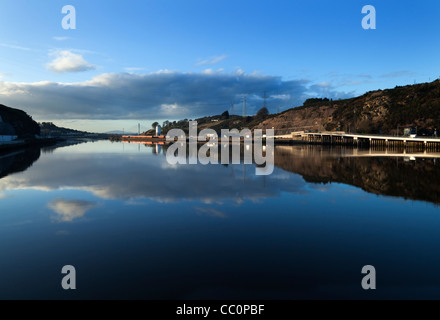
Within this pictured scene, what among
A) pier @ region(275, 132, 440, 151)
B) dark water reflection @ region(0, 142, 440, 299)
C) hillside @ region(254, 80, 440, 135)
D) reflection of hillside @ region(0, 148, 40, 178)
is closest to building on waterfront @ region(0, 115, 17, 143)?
reflection of hillside @ region(0, 148, 40, 178)

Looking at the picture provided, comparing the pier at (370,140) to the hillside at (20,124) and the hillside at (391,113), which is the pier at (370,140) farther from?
the hillside at (20,124)

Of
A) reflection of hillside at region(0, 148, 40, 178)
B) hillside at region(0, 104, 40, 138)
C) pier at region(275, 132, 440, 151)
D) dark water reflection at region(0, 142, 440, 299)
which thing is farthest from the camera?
hillside at region(0, 104, 40, 138)

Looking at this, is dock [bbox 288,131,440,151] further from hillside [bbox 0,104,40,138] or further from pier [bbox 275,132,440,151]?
hillside [bbox 0,104,40,138]

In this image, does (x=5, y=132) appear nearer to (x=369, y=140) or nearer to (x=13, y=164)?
(x=13, y=164)

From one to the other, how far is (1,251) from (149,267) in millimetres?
5144

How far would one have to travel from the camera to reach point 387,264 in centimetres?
838

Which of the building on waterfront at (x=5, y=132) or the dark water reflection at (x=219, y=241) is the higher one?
the building on waterfront at (x=5, y=132)

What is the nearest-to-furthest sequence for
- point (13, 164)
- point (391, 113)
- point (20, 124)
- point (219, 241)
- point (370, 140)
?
point (219, 241)
point (13, 164)
point (370, 140)
point (391, 113)
point (20, 124)

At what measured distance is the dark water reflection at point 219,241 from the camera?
279 inches

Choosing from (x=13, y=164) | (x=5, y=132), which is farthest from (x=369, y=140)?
Answer: (x=5, y=132)

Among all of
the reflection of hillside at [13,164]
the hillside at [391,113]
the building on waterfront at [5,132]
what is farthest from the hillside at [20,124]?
the hillside at [391,113]

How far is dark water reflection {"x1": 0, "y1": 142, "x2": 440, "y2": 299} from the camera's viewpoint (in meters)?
7.09

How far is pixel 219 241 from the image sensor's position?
10180 millimetres
